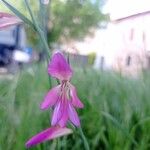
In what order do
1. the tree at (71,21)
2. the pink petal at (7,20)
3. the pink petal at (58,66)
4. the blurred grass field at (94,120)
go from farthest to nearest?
the tree at (71,21)
the blurred grass field at (94,120)
the pink petal at (7,20)
the pink petal at (58,66)

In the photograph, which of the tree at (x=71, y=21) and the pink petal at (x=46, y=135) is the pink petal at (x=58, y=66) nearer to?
the pink petal at (x=46, y=135)

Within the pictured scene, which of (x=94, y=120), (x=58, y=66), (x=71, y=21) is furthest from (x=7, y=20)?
(x=71, y=21)

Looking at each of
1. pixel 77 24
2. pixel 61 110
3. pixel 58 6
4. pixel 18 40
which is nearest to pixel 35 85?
pixel 61 110

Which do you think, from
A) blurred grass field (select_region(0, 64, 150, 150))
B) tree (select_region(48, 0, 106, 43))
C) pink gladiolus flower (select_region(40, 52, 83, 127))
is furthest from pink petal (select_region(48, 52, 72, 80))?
tree (select_region(48, 0, 106, 43))

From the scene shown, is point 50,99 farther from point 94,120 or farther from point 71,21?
point 71,21

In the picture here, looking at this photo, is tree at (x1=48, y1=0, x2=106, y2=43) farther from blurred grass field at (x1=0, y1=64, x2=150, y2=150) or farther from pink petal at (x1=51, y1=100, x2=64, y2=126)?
pink petal at (x1=51, y1=100, x2=64, y2=126)

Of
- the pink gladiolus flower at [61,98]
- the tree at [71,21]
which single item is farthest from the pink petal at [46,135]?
the tree at [71,21]

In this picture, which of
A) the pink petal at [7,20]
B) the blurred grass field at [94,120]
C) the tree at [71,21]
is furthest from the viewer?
the tree at [71,21]
